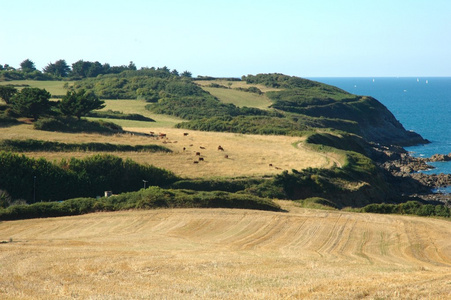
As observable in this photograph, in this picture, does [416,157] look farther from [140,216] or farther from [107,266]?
[107,266]

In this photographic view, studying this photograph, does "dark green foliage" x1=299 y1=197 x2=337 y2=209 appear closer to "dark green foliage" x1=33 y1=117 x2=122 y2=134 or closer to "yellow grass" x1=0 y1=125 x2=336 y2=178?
"yellow grass" x1=0 y1=125 x2=336 y2=178

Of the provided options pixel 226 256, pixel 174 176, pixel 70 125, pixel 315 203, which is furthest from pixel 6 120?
pixel 226 256

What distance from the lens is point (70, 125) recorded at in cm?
7281

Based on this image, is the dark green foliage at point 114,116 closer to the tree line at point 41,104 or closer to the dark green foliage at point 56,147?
the tree line at point 41,104

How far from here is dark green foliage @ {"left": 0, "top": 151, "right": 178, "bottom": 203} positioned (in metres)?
46.4

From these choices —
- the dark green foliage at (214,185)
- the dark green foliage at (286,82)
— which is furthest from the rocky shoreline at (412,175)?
the dark green foliage at (286,82)

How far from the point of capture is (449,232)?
33562 mm

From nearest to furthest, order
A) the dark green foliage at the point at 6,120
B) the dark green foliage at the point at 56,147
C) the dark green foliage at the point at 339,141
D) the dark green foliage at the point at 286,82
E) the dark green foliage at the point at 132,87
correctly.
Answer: the dark green foliage at the point at 56,147
the dark green foliage at the point at 6,120
the dark green foliage at the point at 339,141
the dark green foliage at the point at 132,87
the dark green foliage at the point at 286,82

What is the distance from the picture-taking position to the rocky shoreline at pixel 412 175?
67188 mm

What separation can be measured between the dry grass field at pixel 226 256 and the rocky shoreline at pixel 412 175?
99.4 feet

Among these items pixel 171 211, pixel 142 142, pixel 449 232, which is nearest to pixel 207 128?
pixel 142 142

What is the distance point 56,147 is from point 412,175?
47947 millimetres

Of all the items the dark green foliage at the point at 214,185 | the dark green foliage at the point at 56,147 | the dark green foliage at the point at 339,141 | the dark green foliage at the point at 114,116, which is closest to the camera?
the dark green foliage at the point at 214,185

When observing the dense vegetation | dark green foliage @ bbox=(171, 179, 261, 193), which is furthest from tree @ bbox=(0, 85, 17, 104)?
dark green foliage @ bbox=(171, 179, 261, 193)
